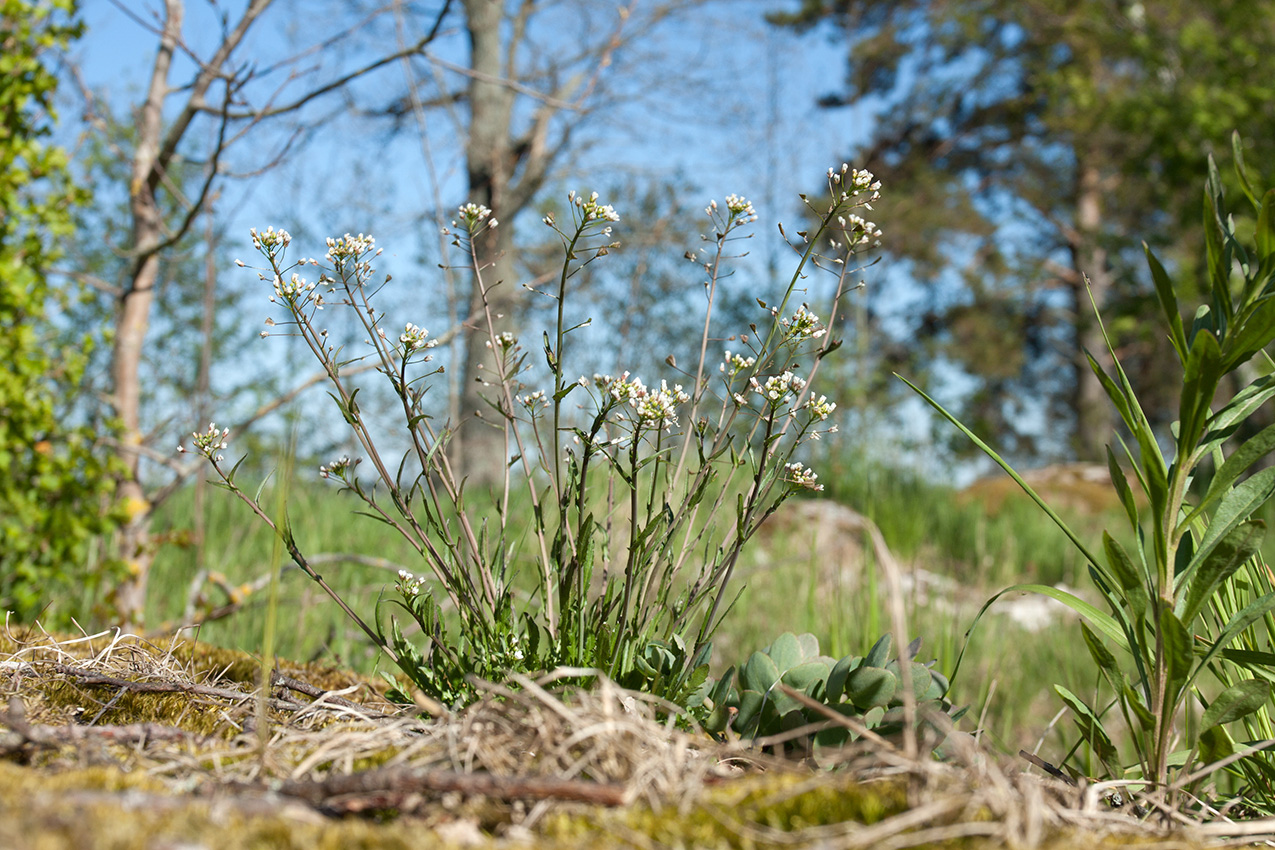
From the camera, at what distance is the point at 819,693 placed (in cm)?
120

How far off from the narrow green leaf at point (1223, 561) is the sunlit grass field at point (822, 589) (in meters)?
0.65

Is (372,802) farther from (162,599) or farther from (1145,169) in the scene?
(1145,169)

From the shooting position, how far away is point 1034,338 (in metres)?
17.4

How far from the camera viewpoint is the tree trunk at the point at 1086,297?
13.4 meters

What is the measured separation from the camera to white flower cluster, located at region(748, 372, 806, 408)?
112 centimetres

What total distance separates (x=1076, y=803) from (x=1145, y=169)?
1091 cm

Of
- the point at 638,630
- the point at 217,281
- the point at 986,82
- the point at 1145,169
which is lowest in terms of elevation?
the point at 638,630

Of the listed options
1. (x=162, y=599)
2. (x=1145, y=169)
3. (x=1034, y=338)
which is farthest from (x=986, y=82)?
(x=162, y=599)

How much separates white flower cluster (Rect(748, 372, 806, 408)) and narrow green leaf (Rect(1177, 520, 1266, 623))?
22.4 inches

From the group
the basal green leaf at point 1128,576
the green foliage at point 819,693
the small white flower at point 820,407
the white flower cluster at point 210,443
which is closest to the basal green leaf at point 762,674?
the green foliage at point 819,693

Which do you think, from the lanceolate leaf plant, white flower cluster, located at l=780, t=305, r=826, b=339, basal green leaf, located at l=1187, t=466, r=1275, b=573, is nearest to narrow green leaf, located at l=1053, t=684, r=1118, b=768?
the lanceolate leaf plant

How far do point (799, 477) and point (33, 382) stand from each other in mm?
2958

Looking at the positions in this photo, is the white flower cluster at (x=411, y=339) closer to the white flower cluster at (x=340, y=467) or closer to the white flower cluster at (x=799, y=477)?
the white flower cluster at (x=340, y=467)

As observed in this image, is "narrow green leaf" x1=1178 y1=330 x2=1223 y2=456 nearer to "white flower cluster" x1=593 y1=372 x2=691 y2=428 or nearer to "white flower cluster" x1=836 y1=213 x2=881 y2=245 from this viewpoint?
"white flower cluster" x1=836 y1=213 x2=881 y2=245
